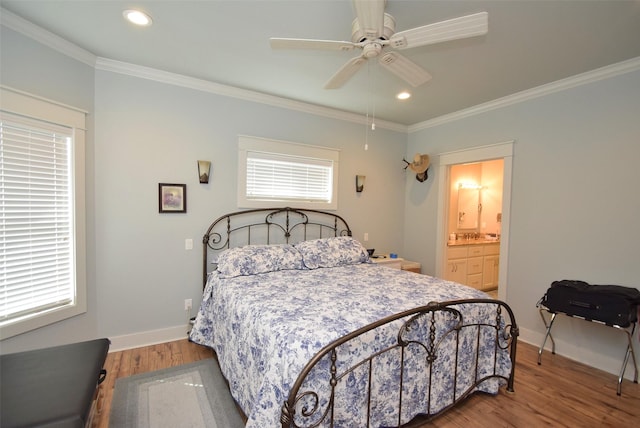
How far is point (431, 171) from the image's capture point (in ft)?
14.5

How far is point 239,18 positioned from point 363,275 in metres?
2.41

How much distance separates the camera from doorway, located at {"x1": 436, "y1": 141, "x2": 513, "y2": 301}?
3494 millimetres

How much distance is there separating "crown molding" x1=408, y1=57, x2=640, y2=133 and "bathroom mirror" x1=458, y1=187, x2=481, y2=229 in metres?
1.90

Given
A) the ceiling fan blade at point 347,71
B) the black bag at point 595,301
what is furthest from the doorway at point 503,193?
the ceiling fan blade at point 347,71

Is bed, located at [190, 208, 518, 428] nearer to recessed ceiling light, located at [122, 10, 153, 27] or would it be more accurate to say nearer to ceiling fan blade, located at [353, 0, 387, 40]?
ceiling fan blade, located at [353, 0, 387, 40]

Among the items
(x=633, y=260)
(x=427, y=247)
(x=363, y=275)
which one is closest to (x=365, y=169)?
(x=427, y=247)

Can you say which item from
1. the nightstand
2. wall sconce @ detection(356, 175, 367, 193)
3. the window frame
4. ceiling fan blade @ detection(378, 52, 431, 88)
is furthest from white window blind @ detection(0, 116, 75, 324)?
the nightstand

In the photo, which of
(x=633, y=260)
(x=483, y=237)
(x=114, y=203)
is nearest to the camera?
(x=633, y=260)

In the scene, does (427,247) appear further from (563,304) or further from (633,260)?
(633,260)

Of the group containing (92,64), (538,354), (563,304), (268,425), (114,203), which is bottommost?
(538,354)

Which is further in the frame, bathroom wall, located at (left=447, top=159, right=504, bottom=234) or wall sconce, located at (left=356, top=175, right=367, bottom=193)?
bathroom wall, located at (left=447, top=159, right=504, bottom=234)

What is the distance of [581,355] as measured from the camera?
2.86 meters

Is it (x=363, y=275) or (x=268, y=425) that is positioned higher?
(x=363, y=275)

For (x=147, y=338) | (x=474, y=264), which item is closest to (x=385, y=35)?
(x=147, y=338)
